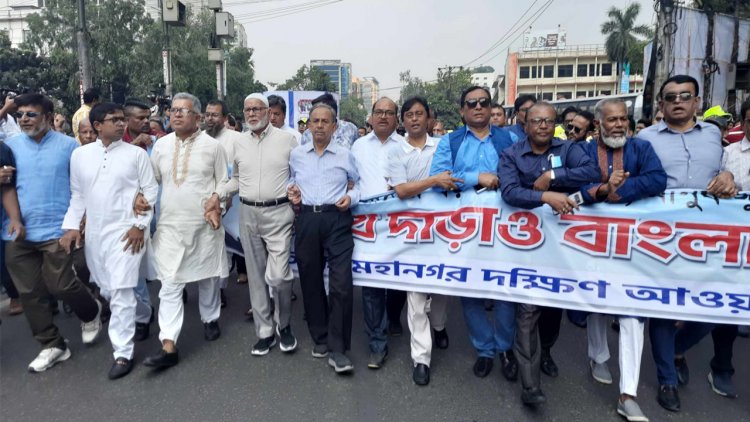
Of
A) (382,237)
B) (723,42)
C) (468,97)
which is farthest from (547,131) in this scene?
(723,42)

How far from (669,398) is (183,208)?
3.52 m

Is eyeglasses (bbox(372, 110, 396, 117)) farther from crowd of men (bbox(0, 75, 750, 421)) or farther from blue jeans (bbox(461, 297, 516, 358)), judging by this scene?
blue jeans (bbox(461, 297, 516, 358))

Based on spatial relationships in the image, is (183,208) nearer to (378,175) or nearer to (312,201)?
(312,201)

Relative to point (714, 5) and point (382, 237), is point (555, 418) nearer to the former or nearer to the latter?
point (382, 237)

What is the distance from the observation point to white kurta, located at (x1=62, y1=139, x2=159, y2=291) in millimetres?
3689

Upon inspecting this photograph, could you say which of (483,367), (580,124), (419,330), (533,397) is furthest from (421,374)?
(580,124)

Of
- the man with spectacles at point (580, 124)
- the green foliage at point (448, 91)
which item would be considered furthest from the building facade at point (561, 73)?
the man with spectacles at point (580, 124)

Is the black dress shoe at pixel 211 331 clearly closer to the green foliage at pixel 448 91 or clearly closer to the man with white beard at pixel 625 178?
the man with white beard at pixel 625 178

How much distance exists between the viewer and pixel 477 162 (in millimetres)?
3600

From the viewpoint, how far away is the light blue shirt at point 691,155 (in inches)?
128

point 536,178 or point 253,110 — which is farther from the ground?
point 253,110

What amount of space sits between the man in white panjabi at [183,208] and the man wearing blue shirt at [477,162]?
5.77 ft

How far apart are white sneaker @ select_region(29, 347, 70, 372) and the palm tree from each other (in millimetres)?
56466

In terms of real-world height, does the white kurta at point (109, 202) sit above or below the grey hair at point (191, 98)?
below
